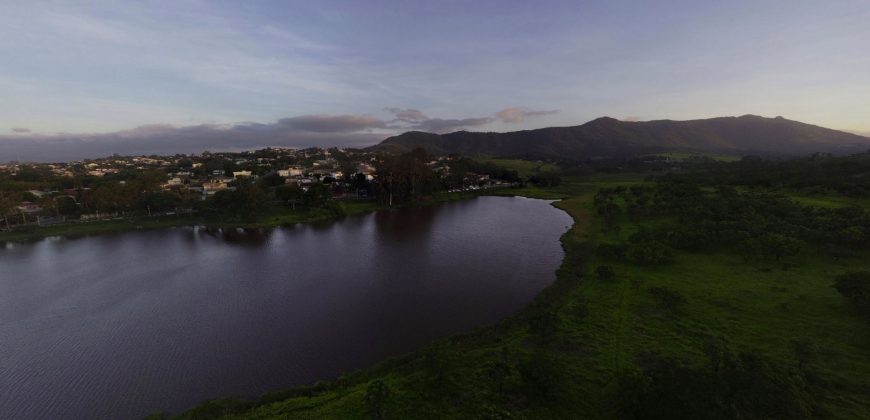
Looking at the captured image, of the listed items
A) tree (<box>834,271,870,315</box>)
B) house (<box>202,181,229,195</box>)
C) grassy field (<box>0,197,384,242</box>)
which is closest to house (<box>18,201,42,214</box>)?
grassy field (<box>0,197,384,242</box>)

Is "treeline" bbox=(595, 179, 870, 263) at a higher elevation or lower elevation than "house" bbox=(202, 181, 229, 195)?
lower

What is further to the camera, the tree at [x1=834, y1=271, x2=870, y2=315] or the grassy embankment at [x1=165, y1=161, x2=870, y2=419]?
the tree at [x1=834, y1=271, x2=870, y2=315]

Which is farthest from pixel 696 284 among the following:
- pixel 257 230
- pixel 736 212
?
pixel 257 230

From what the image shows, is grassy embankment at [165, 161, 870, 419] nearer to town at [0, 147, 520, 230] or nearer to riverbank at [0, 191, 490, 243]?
riverbank at [0, 191, 490, 243]

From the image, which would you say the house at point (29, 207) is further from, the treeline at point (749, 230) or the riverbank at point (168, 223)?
the treeline at point (749, 230)

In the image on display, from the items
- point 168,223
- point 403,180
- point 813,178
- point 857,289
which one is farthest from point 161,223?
point 813,178

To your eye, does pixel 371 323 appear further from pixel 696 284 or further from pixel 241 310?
pixel 696 284
